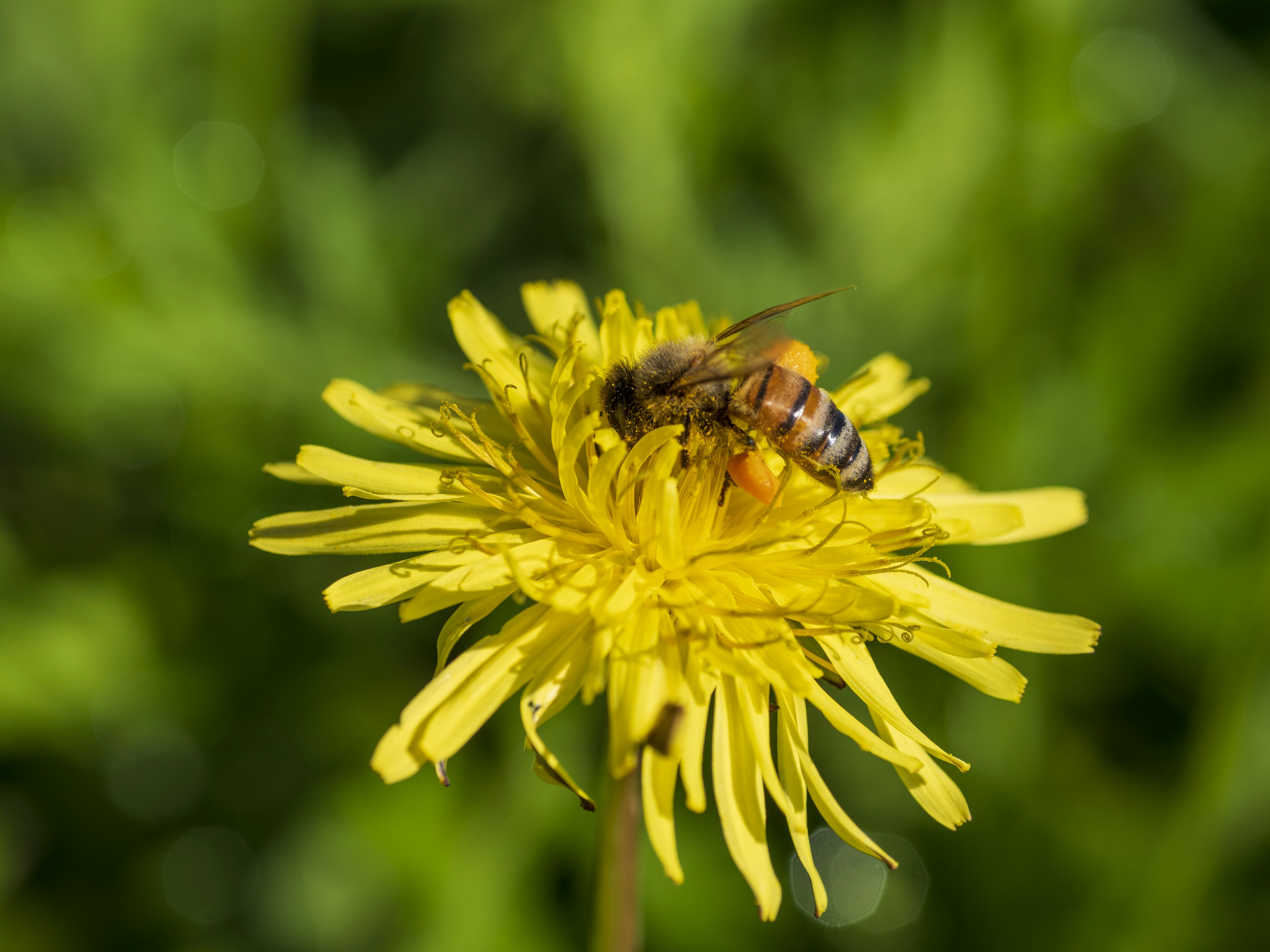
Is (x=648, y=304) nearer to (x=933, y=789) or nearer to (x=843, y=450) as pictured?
(x=843, y=450)

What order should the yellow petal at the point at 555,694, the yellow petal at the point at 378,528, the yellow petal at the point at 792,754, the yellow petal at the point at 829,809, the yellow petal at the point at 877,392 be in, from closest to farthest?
the yellow petal at the point at 555,694 < the yellow petal at the point at 829,809 < the yellow petal at the point at 792,754 < the yellow petal at the point at 378,528 < the yellow petal at the point at 877,392

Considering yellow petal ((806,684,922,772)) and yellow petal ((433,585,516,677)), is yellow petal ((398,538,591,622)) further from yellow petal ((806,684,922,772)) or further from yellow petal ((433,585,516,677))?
yellow petal ((806,684,922,772))

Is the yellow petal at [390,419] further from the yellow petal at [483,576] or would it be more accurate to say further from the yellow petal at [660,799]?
the yellow petal at [660,799]

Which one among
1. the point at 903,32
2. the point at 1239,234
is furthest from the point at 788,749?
the point at 903,32

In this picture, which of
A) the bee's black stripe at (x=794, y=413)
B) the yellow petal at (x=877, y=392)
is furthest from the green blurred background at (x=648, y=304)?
the bee's black stripe at (x=794, y=413)

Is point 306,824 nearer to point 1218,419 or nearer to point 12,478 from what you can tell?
point 12,478

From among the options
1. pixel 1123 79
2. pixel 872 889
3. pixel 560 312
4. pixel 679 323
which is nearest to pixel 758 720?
pixel 679 323
